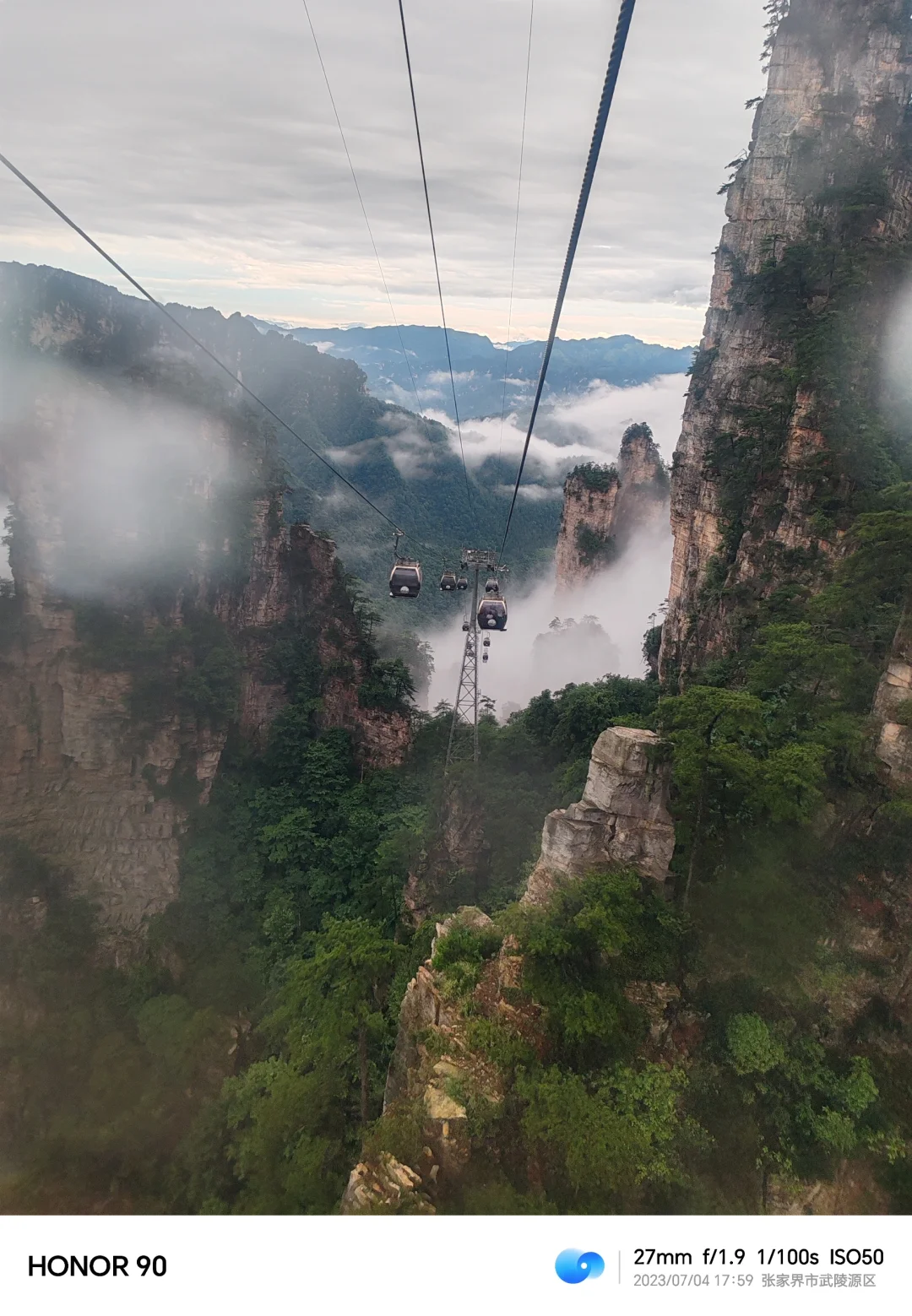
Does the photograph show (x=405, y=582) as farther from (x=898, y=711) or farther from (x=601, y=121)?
(x=601, y=121)

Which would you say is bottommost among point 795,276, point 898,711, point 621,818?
point 621,818

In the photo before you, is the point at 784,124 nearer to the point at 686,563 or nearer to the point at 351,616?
the point at 686,563

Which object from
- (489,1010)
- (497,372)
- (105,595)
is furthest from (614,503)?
(497,372)

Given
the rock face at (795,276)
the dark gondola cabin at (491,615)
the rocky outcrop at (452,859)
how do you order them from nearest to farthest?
1. the rock face at (795,276)
2. the rocky outcrop at (452,859)
3. the dark gondola cabin at (491,615)

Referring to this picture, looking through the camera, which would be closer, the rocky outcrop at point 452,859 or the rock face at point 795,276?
the rock face at point 795,276
